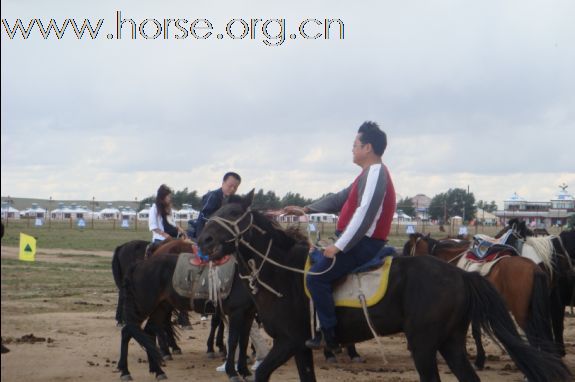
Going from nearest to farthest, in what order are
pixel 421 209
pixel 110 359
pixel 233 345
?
pixel 233 345 → pixel 110 359 → pixel 421 209

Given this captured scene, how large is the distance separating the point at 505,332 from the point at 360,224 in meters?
1.62

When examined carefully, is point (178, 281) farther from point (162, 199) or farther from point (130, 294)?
point (162, 199)

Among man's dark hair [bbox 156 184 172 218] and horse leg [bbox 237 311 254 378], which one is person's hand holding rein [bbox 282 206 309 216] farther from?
man's dark hair [bbox 156 184 172 218]

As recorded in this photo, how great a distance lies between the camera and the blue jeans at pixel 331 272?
716 cm

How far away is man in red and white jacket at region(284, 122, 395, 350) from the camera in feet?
23.4

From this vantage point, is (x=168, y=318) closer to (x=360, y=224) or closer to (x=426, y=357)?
(x=360, y=224)

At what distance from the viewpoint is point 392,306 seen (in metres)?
7.15

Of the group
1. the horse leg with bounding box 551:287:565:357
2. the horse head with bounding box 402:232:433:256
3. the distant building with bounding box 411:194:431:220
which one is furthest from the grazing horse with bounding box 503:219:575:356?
the distant building with bounding box 411:194:431:220

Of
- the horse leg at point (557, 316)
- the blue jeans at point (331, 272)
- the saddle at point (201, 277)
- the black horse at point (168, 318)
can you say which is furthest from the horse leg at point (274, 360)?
the horse leg at point (557, 316)

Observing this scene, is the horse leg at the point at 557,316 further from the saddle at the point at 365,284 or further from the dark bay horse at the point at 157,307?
the saddle at the point at 365,284

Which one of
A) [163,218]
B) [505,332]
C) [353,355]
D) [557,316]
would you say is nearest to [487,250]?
[557,316]

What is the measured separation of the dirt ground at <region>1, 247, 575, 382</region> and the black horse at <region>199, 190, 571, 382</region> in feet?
9.82

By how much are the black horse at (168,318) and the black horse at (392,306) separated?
3.14 metres

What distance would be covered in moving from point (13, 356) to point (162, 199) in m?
3.36
